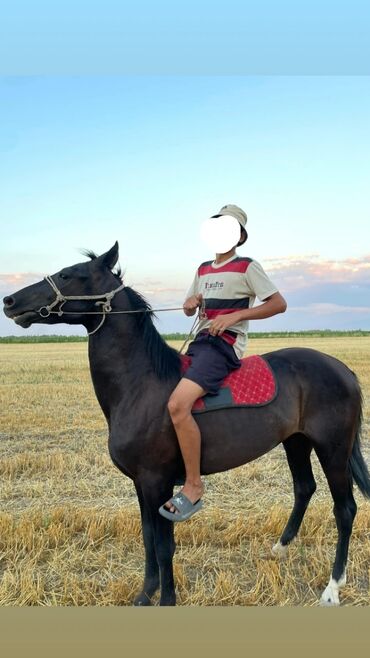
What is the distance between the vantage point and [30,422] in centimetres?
1084

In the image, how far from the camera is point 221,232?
12.3ft

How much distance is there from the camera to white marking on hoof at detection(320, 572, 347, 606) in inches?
151

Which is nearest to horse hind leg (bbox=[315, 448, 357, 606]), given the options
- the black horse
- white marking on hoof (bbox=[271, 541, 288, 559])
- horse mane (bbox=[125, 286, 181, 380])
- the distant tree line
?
the black horse

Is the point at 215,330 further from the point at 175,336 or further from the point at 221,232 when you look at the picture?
the point at 175,336

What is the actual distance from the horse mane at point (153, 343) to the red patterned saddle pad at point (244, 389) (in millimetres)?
99

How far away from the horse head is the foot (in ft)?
4.36

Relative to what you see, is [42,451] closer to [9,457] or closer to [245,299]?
[9,457]

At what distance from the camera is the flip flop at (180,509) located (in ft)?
11.3

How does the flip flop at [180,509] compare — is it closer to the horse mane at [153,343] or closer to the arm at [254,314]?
the horse mane at [153,343]

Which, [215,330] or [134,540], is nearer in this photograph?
[215,330]

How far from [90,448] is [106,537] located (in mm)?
3761

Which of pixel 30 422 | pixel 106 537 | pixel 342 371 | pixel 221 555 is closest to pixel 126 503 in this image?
pixel 106 537

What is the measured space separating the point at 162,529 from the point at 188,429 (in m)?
0.71

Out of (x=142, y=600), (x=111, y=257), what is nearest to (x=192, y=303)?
(x=111, y=257)
